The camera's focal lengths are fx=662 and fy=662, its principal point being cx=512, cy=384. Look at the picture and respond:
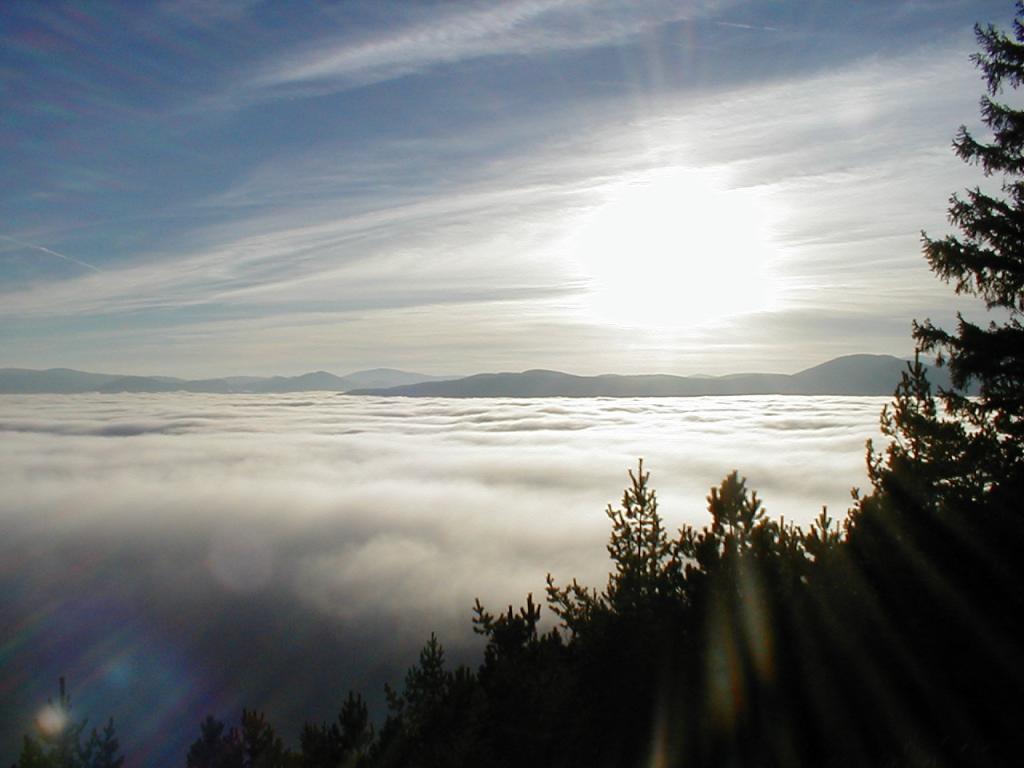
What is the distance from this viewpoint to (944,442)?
13.4m

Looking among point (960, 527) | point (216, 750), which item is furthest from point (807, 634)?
point (216, 750)

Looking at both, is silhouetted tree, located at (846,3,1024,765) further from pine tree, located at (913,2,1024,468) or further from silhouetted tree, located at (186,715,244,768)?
silhouetted tree, located at (186,715,244,768)

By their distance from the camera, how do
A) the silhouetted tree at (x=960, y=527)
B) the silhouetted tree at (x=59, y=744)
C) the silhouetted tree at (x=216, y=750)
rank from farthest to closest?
the silhouetted tree at (x=216, y=750)
the silhouetted tree at (x=59, y=744)
the silhouetted tree at (x=960, y=527)

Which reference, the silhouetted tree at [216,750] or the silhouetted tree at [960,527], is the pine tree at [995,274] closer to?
the silhouetted tree at [960,527]

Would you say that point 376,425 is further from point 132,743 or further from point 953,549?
point 953,549

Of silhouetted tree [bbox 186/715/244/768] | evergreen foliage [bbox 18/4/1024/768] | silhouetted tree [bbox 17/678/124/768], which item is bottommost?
silhouetted tree [bbox 186/715/244/768]

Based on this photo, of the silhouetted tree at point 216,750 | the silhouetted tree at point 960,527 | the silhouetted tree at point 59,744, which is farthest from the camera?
the silhouetted tree at point 216,750

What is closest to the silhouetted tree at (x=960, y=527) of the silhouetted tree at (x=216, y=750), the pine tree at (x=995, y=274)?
the pine tree at (x=995, y=274)

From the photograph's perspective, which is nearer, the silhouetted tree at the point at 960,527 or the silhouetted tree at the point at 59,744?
the silhouetted tree at the point at 960,527

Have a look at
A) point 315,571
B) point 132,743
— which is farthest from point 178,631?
point 315,571

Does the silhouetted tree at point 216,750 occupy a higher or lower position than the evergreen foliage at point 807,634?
lower

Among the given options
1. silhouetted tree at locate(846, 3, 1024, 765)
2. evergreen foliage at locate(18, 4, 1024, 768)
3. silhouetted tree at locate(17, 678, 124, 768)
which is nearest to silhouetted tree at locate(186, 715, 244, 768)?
evergreen foliage at locate(18, 4, 1024, 768)

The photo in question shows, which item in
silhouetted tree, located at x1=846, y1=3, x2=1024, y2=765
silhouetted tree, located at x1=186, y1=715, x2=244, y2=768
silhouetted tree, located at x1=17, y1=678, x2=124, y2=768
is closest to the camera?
silhouetted tree, located at x1=846, y1=3, x2=1024, y2=765

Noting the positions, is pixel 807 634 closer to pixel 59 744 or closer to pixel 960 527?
pixel 960 527
